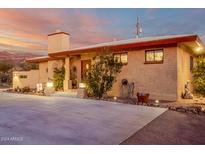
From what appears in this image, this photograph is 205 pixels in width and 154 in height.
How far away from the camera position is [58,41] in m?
13.6

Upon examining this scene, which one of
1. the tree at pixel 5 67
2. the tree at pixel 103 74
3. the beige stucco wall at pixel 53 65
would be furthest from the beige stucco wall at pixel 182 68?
the tree at pixel 5 67

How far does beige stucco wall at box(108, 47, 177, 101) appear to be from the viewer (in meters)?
8.97

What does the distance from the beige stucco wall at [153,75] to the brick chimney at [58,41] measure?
5195 mm

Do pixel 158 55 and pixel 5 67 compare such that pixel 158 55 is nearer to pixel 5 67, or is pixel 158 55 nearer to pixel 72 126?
pixel 72 126

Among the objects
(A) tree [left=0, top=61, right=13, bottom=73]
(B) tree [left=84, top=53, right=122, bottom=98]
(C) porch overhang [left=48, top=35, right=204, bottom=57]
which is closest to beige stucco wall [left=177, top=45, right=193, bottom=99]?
(C) porch overhang [left=48, top=35, right=204, bottom=57]

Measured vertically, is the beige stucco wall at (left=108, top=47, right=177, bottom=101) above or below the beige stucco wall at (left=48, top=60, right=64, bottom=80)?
below

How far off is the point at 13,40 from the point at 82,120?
6.62m

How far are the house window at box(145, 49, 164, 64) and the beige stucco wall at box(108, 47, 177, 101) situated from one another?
0.18m

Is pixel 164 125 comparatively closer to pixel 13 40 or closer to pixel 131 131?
pixel 131 131

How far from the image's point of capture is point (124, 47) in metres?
9.79

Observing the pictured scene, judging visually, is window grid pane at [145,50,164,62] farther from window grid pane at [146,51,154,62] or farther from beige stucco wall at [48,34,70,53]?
beige stucco wall at [48,34,70,53]

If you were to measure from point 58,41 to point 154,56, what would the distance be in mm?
7089
